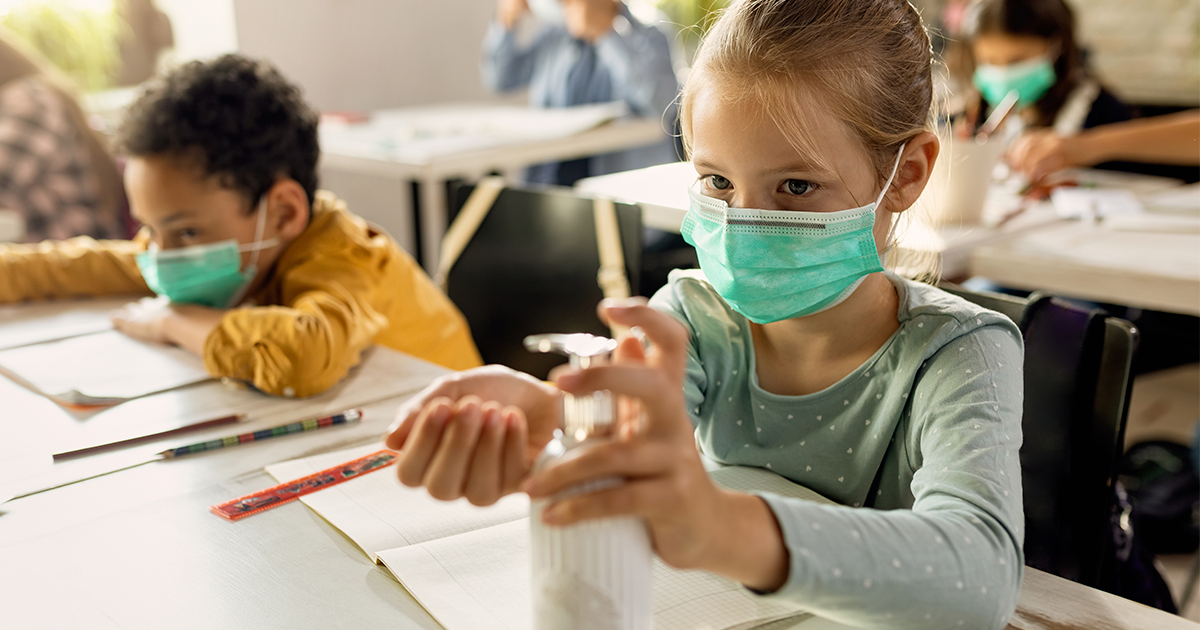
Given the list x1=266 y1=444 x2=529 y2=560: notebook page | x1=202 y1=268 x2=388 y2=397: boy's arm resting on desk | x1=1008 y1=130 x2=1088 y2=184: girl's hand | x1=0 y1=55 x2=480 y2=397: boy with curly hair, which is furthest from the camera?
x1=1008 y1=130 x2=1088 y2=184: girl's hand

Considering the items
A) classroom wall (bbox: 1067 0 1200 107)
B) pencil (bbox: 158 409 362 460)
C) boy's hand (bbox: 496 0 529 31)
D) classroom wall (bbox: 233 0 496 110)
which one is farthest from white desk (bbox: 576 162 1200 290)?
classroom wall (bbox: 1067 0 1200 107)

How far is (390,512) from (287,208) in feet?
2.41

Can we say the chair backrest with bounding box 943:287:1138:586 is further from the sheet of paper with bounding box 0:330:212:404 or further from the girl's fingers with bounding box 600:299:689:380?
the sheet of paper with bounding box 0:330:212:404

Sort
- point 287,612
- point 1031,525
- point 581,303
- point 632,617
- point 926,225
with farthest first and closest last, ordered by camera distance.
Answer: point 581,303 < point 926,225 < point 1031,525 < point 287,612 < point 632,617

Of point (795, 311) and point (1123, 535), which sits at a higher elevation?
point (795, 311)

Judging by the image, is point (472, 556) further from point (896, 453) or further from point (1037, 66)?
point (1037, 66)

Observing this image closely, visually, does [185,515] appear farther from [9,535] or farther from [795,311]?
[795,311]

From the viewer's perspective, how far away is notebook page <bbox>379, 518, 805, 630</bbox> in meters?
0.65

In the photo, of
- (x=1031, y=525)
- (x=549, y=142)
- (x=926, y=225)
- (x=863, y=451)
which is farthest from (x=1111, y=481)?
(x=549, y=142)

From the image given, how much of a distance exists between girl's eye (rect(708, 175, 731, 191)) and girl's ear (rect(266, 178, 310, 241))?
30.3 inches

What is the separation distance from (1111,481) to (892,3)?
1.62 ft

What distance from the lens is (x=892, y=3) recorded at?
0.84m

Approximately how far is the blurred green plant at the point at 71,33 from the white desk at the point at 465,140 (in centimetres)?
93

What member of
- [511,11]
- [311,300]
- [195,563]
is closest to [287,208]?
[311,300]
